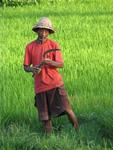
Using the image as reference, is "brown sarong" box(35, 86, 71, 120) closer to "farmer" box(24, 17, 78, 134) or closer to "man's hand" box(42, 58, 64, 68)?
"farmer" box(24, 17, 78, 134)

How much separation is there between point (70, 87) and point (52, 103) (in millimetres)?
1600

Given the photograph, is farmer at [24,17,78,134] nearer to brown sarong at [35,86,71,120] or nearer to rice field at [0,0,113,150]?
brown sarong at [35,86,71,120]

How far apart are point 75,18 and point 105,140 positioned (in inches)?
321

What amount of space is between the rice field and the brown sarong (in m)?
0.18

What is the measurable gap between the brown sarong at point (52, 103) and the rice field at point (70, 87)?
179 mm

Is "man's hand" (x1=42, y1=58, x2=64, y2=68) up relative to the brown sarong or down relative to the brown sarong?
up

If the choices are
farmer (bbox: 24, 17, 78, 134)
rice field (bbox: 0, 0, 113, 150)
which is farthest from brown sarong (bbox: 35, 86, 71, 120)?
rice field (bbox: 0, 0, 113, 150)

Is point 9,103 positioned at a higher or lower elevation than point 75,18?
lower

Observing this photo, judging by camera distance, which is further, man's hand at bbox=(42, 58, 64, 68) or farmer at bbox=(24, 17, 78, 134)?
farmer at bbox=(24, 17, 78, 134)

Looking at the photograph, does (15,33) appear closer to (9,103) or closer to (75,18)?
(75,18)

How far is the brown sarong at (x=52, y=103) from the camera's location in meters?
5.05

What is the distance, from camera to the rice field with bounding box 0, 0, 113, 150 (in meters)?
4.90

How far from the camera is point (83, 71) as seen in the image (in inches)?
294

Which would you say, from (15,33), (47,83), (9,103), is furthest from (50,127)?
(15,33)
